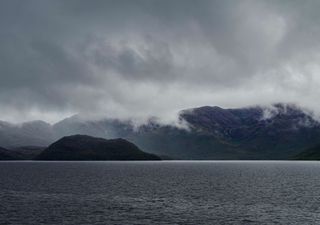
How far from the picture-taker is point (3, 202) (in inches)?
4744

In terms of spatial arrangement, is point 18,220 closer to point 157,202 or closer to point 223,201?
point 157,202

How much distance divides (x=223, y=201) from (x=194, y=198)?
11455 millimetres

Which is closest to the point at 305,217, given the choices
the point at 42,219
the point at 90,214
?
the point at 90,214

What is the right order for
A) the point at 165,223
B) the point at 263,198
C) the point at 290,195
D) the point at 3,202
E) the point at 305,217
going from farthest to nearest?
the point at 290,195 → the point at 263,198 → the point at 3,202 → the point at 305,217 → the point at 165,223

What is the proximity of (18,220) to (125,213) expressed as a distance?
25819 mm

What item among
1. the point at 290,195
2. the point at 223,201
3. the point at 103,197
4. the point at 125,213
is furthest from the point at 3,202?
the point at 290,195

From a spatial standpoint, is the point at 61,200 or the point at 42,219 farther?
the point at 61,200

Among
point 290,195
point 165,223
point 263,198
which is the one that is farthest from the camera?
point 290,195

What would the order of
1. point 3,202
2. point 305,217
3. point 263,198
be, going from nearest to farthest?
point 305,217, point 3,202, point 263,198

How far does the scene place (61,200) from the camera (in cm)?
12794

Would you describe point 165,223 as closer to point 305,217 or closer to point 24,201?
point 305,217

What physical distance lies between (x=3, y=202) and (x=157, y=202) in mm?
47103

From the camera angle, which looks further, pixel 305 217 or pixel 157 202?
pixel 157 202

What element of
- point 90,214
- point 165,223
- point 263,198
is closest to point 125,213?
point 90,214
